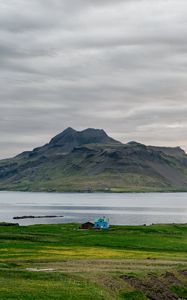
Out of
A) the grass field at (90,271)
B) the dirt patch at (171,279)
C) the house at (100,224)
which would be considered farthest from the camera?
the house at (100,224)

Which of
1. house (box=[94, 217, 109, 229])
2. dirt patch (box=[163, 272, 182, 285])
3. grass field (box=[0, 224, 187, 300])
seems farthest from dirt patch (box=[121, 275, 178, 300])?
house (box=[94, 217, 109, 229])

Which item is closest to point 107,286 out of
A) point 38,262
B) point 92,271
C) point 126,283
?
point 126,283

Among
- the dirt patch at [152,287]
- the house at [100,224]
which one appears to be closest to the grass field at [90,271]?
the dirt patch at [152,287]

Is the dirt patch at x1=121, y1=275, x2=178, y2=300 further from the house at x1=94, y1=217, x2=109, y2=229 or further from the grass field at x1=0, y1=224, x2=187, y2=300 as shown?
the house at x1=94, y1=217, x2=109, y2=229

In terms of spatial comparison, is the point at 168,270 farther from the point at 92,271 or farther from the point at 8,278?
the point at 8,278

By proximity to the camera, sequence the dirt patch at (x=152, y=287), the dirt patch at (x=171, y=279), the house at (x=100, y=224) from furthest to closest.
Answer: the house at (x=100, y=224) < the dirt patch at (x=171, y=279) < the dirt patch at (x=152, y=287)

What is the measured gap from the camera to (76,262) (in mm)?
74375

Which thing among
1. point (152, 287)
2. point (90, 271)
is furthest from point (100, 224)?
point (152, 287)

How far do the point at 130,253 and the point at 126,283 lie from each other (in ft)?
105

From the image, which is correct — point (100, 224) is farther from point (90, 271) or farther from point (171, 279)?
point (90, 271)

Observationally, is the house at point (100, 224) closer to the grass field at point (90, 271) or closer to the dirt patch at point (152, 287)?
the grass field at point (90, 271)

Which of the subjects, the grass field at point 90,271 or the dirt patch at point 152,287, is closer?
the grass field at point 90,271

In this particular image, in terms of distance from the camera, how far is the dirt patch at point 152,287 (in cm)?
5956

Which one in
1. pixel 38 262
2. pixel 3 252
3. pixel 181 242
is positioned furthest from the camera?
pixel 181 242
